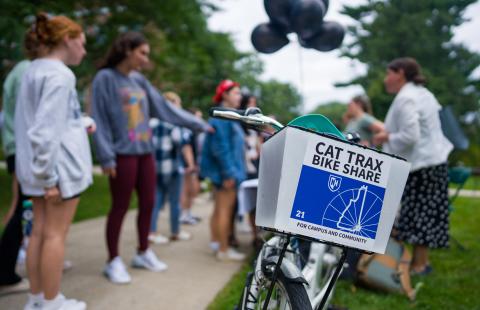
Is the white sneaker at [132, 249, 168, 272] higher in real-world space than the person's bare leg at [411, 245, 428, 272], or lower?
lower

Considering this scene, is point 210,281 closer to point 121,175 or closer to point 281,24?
point 121,175

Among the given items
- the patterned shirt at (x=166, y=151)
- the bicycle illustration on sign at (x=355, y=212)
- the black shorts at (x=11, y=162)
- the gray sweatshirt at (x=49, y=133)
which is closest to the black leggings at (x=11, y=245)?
the black shorts at (x=11, y=162)

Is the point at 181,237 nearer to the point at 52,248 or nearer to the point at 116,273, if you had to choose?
the point at 116,273

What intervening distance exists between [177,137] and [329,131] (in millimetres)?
3736

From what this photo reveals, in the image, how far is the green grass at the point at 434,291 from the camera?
3385 mm

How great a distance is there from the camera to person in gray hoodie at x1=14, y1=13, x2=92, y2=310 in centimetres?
257

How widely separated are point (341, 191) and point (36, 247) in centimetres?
197

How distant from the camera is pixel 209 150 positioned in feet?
15.3

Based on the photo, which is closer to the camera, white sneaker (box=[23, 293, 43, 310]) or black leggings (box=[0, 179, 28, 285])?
white sneaker (box=[23, 293, 43, 310])

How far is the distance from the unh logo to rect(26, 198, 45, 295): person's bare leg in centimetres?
189

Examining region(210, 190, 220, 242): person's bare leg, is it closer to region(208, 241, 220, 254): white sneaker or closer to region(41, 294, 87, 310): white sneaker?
region(208, 241, 220, 254): white sneaker

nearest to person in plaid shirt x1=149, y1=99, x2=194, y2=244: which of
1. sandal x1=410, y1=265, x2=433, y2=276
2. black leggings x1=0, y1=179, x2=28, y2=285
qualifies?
black leggings x1=0, y1=179, x2=28, y2=285

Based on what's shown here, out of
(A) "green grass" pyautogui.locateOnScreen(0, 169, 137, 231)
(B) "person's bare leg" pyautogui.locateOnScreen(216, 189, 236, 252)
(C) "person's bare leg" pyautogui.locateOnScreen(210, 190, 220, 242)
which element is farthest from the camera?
(A) "green grass" pyautogui.locateOnScreen(0, 169, 137, 231)

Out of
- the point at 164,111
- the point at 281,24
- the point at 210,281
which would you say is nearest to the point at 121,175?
the point at 164,111
